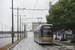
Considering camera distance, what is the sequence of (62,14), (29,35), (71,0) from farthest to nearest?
(29,35) < (62,14) < (71,0)

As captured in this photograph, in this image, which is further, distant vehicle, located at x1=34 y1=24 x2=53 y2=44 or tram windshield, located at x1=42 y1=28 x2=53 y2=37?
tram windshield, located at x1=42 y1=28 x2=53 y2=37

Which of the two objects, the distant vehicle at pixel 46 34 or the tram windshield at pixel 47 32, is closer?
the distant vehicle at pixel 46 34

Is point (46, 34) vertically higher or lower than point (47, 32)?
lower

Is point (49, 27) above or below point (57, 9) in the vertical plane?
below

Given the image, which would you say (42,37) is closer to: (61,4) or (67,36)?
(61,4)

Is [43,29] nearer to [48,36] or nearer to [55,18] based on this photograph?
[48,36]

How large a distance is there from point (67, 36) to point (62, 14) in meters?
27.6

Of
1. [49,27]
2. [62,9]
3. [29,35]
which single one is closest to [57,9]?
[62,9]

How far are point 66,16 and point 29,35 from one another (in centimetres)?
7056

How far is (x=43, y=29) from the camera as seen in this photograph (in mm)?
25781

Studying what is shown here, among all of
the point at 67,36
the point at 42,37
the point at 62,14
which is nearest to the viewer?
the point at 42,37

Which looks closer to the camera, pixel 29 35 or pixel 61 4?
pixel 61 4

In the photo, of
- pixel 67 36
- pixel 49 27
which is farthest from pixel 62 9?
pixel 67 36

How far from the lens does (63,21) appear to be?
2959cm
